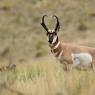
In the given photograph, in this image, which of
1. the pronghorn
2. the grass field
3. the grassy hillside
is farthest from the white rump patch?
the grassy hillside

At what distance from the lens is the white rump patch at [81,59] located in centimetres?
1250

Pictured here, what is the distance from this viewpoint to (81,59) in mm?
12578

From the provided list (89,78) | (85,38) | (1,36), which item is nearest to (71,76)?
(89,78)

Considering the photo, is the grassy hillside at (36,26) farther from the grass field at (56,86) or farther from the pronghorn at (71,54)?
the grass field at (56,86)

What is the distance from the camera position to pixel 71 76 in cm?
909

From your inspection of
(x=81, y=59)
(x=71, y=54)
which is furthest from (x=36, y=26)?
(x=81, y=59)

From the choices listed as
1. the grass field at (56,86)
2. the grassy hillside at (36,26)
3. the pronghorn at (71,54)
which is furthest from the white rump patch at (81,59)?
the grassy hillside at (36,26)

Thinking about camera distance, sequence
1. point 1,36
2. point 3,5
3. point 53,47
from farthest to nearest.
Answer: point 3,5
point 1,36
point 53,47

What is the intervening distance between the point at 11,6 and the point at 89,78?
27.0 m

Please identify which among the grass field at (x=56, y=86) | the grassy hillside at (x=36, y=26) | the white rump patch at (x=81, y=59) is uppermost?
the grass field at (x=56, y=86)

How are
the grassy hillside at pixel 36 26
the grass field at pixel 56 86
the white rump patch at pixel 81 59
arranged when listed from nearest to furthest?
1. the grass field at pixel 56 86
2. the white rump patch at pixel 81 59
3. the grassy hillside at pixel 36 26

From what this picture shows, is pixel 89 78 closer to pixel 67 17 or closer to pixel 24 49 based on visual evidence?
pixel 24 49

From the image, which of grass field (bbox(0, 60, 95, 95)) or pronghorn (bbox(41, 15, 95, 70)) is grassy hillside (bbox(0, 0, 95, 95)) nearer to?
pronghorn (bbox(41, 15, 95, 70))

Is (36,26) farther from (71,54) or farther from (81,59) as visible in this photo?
(81,59)
